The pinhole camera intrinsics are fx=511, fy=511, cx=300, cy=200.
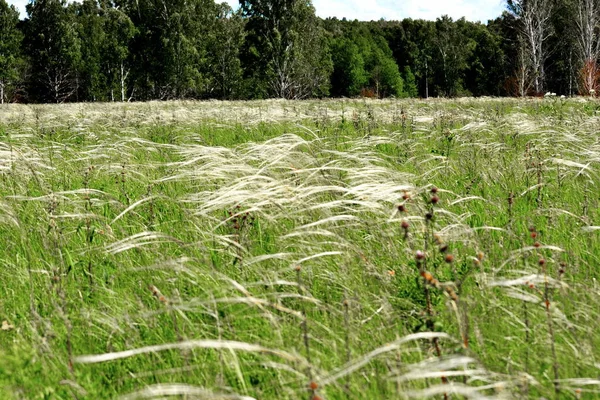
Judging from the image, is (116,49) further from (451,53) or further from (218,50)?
(451,53)

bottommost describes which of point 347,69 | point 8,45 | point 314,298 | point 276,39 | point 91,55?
point 314,298

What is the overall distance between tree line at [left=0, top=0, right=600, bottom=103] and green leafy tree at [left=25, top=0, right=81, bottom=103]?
86 mm

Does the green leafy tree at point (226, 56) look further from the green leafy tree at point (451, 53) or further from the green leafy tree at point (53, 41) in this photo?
the green leafy tree at point (451, 53)

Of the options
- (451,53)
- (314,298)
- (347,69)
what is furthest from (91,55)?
(314,298)

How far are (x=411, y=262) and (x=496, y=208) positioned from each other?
1.19m

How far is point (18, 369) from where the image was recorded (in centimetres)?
164

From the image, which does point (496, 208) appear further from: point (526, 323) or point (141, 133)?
point (141, 133)

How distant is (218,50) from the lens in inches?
2052

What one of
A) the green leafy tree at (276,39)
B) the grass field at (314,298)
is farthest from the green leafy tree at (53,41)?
the grass field at (314,298)

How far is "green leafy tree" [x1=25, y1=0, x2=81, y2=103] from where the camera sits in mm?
42969

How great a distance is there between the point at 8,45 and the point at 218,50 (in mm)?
18751

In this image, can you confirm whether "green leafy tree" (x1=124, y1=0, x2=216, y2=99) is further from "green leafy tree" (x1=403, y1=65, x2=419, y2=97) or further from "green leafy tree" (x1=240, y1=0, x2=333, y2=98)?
"green leafy tree" (x1=403, y1=65, x2=419, y2=97)

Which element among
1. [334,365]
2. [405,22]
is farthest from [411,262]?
[405,22]

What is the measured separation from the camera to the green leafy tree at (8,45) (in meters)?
43.0
